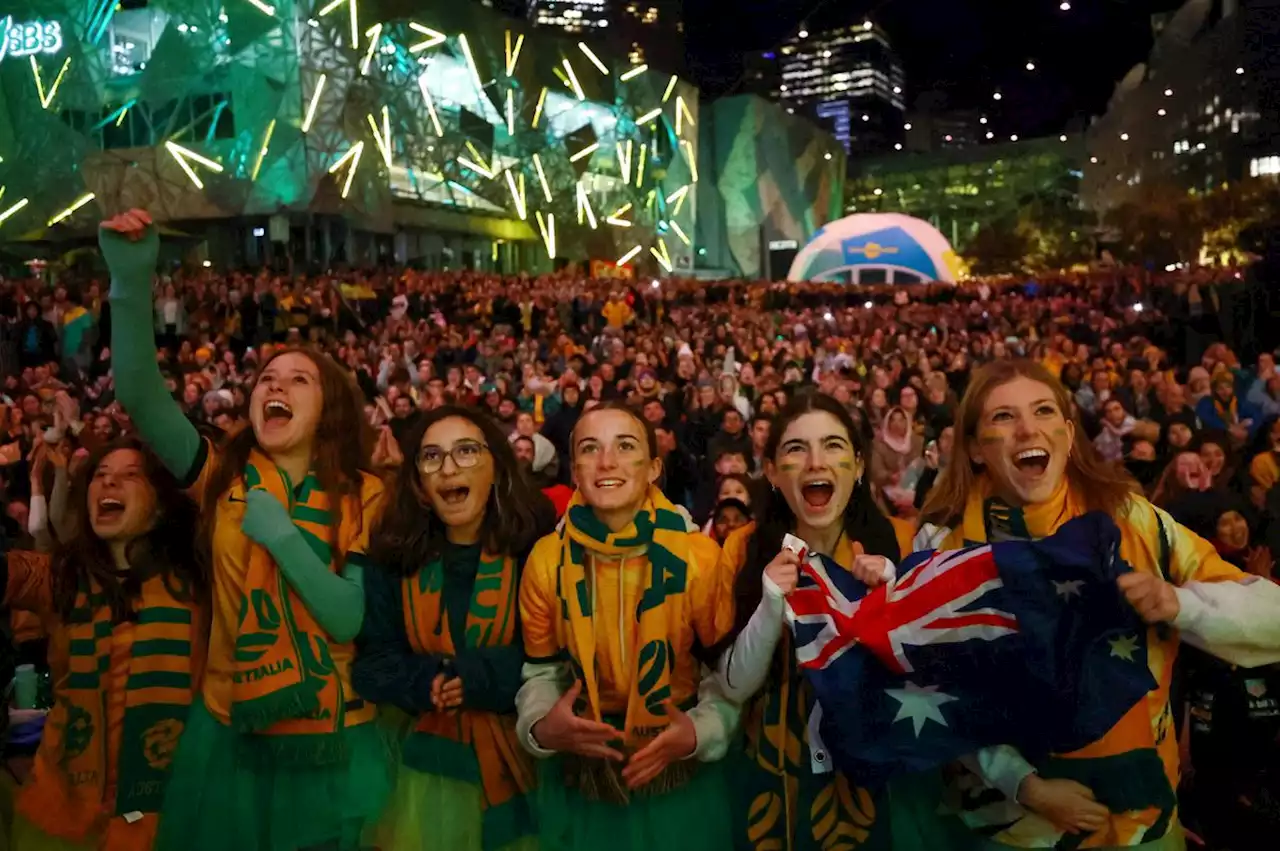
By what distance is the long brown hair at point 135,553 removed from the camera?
292 centimetres

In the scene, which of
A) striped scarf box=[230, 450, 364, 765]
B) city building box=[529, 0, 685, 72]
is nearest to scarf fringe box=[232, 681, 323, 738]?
striped scarf box=[230, 450, 364, 765]

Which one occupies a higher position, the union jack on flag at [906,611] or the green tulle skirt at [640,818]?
the union jack on flag at [906,611]

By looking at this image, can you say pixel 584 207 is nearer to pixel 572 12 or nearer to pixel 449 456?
pixel 572 12

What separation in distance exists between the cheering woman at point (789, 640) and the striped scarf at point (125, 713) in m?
1.60

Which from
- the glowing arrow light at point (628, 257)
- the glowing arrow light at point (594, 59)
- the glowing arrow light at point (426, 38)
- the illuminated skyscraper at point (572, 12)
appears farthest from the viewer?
the illuminated skyscraper at point (572, 12)

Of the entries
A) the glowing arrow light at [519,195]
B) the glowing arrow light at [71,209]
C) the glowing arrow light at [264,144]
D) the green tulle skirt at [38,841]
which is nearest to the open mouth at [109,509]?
the green tulle skirt at [38,841]

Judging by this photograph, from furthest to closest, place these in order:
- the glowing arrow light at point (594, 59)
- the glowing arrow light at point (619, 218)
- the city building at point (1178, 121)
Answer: the city building at point (1178, 121)
the glowing arrow light at point (619, 218)
the glowing arrow light at point (594, 59)

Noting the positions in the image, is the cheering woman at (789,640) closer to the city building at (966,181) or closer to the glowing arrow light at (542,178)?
the glowing arrow light at (542,178)

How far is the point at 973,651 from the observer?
221 centimetres

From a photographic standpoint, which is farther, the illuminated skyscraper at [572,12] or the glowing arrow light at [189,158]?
the illuminated skyscraper at [572,12]

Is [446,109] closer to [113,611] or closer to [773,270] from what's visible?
[773,270]

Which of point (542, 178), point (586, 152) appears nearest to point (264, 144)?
point (542, 178)

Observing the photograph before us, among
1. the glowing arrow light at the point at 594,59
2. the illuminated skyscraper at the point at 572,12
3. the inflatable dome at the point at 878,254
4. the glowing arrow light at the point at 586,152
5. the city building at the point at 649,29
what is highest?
the illuminated skyscraper at the point at 572,12

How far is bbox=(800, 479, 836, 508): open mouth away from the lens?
2496 millimetres
